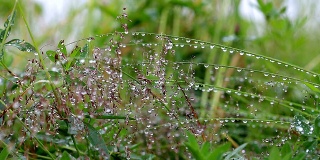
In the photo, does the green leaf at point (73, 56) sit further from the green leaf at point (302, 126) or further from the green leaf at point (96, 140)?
the green leaf at point (302, 126)

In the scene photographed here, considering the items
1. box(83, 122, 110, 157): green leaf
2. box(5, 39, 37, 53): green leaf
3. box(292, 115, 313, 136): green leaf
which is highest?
box(5, 39, 37, 53): green leaf

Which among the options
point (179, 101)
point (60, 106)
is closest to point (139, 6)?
point (179, 101)

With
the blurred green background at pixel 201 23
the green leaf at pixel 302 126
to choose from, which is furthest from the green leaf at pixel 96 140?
the blurred green background at pixel 201 23

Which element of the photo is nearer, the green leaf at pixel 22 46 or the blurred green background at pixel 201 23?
the green leaf at pixel 22 46

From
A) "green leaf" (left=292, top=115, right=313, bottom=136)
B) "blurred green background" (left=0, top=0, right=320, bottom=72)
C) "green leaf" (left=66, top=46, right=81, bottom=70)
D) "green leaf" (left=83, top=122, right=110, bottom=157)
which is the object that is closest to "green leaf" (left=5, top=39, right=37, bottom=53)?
"green leaf" (left=66, top=46, right=81, bottom=70)

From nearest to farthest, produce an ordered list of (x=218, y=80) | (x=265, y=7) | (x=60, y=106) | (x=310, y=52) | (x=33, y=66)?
1. (x=60, y=106)
2. (x=33, y=66)
3. (x=218, y=80)
4. (x=265, y=7)
5. (x=310, y=52)

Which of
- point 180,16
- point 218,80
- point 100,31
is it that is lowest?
point 218,80

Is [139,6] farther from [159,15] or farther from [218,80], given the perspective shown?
[218,80]

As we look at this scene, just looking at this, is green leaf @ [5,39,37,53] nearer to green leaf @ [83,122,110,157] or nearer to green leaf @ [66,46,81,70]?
Result: green leaf @ [66,46,81,70]

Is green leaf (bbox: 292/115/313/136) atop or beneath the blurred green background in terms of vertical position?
beneath
